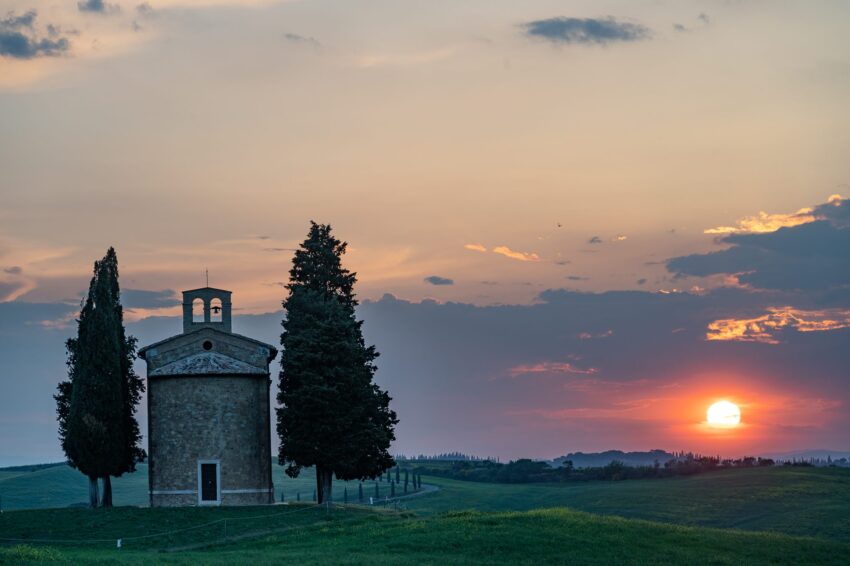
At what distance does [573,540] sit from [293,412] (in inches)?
953

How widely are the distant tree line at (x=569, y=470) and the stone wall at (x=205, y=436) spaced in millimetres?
77888

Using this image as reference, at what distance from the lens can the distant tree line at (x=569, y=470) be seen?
14362 cm

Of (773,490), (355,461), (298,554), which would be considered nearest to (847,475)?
(773,490)

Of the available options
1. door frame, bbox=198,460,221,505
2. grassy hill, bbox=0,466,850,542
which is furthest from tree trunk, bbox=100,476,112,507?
grassy hill, bbox=0,466,850,542

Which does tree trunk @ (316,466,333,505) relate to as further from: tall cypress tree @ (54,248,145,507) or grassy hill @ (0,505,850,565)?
tall cypress tree @ (54,248,145,507)

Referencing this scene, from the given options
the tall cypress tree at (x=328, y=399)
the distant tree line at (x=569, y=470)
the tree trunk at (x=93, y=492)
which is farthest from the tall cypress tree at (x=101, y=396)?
the distant tree line at (x=569, y=470)

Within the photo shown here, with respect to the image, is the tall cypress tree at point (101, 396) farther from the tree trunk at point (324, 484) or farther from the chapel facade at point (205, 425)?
the tree trunk at point (324, 484)

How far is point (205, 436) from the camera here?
76.0 metres

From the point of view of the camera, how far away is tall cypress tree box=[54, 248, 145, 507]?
75.3 m

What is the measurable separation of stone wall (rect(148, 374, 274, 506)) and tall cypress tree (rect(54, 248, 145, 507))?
237 cm

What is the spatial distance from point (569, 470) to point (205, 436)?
95799mm

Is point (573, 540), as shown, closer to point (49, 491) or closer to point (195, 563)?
point (195, 563)

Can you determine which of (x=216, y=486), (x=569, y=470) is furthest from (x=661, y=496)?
(x=216, y=486)

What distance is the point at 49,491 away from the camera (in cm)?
13862
